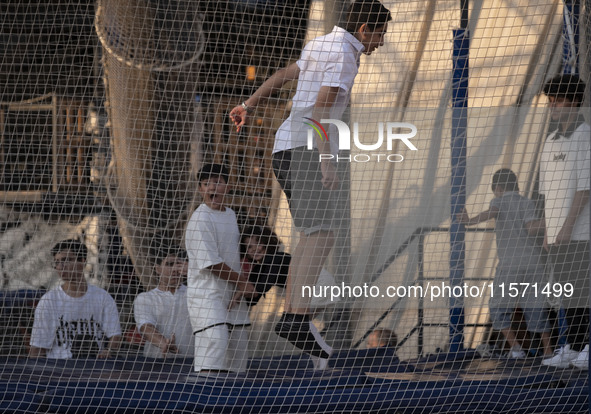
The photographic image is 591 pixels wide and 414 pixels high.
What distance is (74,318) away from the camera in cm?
482

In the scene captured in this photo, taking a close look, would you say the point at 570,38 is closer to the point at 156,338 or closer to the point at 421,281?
the point at 421,281

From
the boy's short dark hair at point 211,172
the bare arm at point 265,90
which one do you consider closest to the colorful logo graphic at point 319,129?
the bare arm at point 265,90

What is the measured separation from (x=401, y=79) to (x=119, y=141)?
204 cm

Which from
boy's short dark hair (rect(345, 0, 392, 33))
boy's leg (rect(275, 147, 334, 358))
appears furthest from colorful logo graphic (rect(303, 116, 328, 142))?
boy's short dark hair (rect(345, 0, 392, 33))

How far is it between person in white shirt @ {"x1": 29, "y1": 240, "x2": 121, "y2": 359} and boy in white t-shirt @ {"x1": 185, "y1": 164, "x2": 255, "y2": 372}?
88 centimetres

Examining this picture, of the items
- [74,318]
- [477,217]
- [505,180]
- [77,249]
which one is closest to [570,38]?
[505,180]

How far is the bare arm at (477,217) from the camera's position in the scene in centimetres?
464

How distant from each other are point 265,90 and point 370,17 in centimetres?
61

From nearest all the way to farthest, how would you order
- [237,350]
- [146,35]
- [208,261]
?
[208,261] < [237,350] < [146,35]

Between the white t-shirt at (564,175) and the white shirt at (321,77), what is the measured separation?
1.16m

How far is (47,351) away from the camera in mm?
4738

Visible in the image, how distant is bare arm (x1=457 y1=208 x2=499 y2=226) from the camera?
4.64 meters

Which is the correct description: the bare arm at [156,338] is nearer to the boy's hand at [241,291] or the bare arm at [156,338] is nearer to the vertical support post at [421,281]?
the boy's hand at [241,291]

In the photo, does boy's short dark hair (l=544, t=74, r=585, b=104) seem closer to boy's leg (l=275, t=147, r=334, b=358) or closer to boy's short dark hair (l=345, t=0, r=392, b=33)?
boy's short dark hair (l=345, t=0, r=392, b=33)
